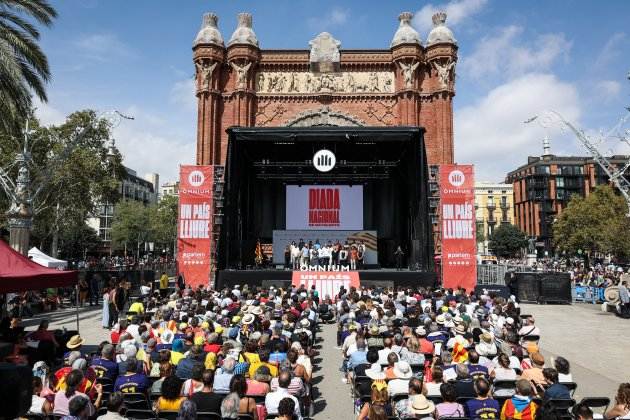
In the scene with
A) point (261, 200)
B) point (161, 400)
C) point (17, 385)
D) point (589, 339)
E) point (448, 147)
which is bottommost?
point (589, 339)

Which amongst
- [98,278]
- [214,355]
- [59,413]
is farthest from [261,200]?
[59,413]

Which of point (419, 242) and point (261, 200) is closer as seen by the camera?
point (419, 242)

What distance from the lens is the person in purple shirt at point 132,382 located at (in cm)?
583

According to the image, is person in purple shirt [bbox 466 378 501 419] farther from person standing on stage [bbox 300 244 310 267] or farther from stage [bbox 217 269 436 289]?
person standing on stage [bbox 300 244 310 267]

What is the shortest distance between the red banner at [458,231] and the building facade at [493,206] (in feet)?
260

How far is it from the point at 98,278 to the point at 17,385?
21634 mm

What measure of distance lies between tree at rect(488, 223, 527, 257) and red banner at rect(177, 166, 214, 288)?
217ft

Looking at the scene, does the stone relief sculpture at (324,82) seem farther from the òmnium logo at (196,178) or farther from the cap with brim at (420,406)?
the cap with brim at (420,406)

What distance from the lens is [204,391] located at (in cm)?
527

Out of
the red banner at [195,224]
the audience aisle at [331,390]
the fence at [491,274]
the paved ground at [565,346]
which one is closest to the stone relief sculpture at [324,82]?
the red banner at [195,224]

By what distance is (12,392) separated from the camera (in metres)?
2.23

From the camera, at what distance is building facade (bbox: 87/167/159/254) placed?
80.3 meters

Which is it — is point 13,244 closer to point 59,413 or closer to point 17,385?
point 59,413

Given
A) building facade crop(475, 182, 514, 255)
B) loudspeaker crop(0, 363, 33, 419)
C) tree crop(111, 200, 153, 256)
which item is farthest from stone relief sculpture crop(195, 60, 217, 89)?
building facade crop(475, 182, 514, 255)
